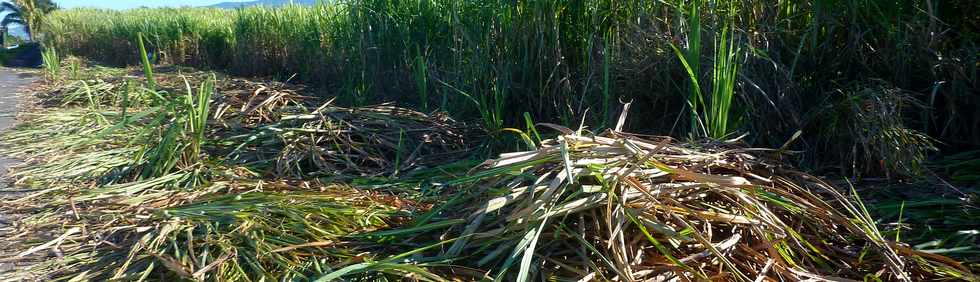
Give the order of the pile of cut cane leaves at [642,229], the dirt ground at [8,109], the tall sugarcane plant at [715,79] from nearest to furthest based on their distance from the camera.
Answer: the pile of cut cane leaves at [642,229] < the tall sugarcane plant at [715,79] < the dirt ground at [8,109]

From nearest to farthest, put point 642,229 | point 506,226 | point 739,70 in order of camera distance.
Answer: point 642,229
point 506,226
point 739,70

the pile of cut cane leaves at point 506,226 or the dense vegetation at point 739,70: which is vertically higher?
the dense vegetation at point 739,70

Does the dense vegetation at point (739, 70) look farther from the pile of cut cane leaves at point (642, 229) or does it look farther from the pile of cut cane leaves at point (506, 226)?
the pile of cut cane leaves at point (642, 229)

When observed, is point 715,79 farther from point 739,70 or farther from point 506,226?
point 506,226

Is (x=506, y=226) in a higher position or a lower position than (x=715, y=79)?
lower

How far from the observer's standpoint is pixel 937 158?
10.0 feet

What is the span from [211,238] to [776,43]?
102 inches

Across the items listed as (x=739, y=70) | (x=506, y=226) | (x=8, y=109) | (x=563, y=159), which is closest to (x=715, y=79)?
(x=739, y=70)

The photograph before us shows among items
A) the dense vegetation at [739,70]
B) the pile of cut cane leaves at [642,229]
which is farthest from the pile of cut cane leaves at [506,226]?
the dense vegetation at [739,70]

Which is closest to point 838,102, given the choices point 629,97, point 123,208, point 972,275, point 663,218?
point 629,97

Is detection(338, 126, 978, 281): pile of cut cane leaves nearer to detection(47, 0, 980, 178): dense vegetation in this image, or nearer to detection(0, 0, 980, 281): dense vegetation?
detection(0, 0, 980, 281): dense vegetation

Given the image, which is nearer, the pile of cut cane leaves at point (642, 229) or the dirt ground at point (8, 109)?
the pile of cut cane leaves at point (642, 229)

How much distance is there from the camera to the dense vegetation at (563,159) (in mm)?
2121

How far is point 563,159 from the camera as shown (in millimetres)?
2068
